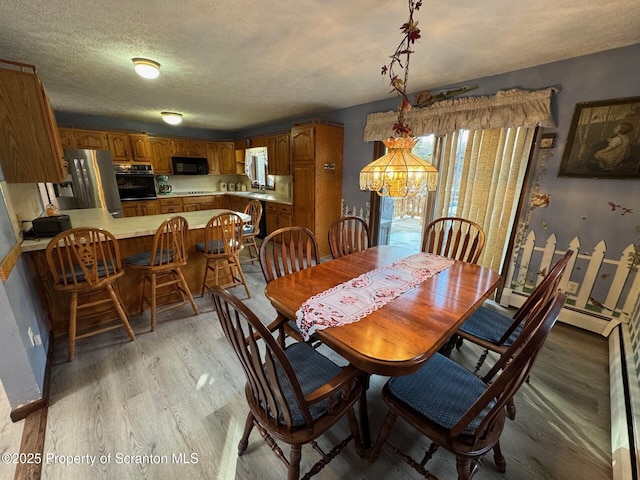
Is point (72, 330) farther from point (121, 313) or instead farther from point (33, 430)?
point (33, 430)

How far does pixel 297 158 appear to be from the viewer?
4.12 meters

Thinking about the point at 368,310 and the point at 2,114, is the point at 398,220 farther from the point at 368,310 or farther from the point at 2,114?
the point at 2,114

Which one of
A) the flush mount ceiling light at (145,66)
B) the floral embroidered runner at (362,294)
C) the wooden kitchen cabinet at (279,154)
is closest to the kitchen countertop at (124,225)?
the flush mount ceiling light at (145,66)

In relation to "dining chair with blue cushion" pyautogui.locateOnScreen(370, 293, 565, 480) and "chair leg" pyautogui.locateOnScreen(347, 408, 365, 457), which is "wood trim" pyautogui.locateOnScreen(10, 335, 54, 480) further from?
"dining chair with blue cushion" pyautogui.locateOnScreen(370, 293, 565, 480)

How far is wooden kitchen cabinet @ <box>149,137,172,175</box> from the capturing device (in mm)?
5254

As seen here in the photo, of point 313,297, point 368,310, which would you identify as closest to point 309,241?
point 313,297

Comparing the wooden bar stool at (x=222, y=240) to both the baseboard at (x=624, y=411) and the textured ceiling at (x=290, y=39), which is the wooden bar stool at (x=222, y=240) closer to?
the textured ceiling at (x=290, y=39)

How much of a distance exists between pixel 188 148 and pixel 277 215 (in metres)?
2.81

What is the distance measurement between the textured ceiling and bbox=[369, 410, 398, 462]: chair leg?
219 centimetres

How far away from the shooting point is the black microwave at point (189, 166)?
557cm

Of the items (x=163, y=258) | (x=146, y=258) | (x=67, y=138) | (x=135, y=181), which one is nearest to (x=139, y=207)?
(x=135, y=181)

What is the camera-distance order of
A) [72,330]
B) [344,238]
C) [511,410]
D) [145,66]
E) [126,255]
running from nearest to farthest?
[511,410]
[72,330]
[145,66]
[344,238]
[126,255]

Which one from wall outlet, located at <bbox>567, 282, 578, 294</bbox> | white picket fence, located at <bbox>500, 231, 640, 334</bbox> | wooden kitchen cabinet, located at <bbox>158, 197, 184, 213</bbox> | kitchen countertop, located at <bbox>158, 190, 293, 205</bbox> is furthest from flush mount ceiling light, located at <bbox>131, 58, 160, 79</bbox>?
wall outlet, located at <bbox>567, 282, 578, 294</bbox>

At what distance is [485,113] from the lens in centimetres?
254
